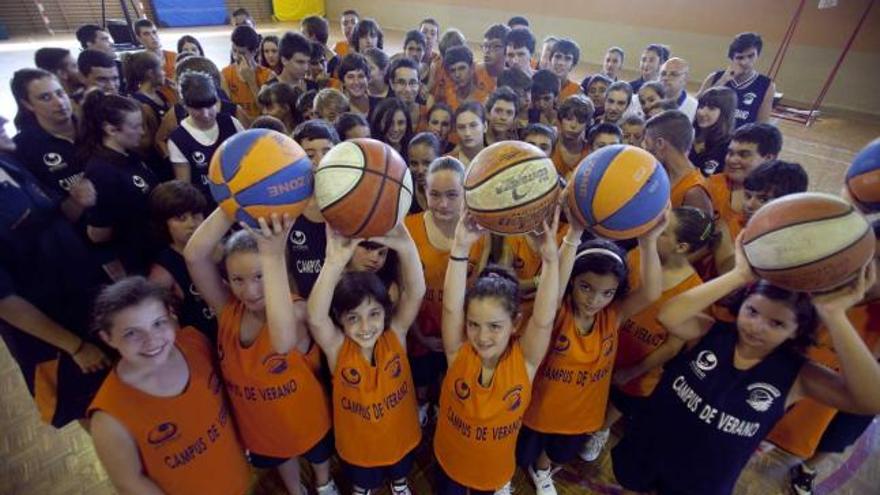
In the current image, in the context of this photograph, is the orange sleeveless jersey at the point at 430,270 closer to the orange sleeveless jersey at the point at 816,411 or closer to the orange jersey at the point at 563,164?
the orange jersey at the point at 563,164

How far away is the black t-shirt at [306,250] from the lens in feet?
8.41

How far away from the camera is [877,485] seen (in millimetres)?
2615

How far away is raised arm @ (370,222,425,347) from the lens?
6.26ft

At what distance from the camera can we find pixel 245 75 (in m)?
5.52

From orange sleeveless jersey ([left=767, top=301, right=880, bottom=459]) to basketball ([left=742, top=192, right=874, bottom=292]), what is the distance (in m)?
0.65

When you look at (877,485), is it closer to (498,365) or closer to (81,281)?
(498,365)

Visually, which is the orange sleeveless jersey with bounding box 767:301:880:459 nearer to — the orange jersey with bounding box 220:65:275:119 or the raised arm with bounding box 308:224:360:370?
the raised arm with bounding box 308:224:360:370

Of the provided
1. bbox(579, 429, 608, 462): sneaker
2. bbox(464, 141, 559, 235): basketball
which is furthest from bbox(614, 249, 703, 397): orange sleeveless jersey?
bbox(464, 141, 559, 235): basketball

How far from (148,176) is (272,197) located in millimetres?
1737

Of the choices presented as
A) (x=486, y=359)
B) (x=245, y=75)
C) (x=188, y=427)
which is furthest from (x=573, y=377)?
(x=245, y=75)

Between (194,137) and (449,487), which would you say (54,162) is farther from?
(449,487)

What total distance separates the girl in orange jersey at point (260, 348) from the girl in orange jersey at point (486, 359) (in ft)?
2.16

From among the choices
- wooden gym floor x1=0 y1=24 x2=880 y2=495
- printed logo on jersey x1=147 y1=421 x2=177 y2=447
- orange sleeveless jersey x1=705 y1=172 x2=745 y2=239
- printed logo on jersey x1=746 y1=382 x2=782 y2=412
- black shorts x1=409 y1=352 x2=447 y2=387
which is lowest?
wooden gym floor x1=0 y1=24 x2=880 y2=495

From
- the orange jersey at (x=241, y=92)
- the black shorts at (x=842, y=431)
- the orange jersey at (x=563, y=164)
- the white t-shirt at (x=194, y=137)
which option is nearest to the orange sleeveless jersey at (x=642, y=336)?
the black shorts at (x=842, y=431)
